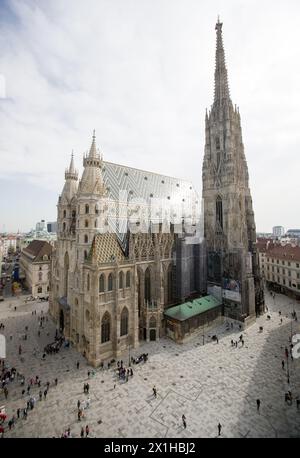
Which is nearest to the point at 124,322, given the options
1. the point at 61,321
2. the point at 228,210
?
the point at 61,321

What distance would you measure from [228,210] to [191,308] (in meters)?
24.0

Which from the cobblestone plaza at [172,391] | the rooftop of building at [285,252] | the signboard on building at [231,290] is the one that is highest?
the rooftop of building at [285,252]

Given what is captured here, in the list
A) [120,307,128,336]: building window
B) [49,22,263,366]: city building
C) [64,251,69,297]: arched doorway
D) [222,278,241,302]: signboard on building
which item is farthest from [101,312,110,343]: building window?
[222,278,241,302]: signboard on building

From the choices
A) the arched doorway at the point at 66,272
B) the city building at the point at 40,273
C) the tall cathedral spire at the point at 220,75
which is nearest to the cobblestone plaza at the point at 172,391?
the arched doorway at the point at 66,272

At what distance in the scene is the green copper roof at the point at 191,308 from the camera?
4162 cm

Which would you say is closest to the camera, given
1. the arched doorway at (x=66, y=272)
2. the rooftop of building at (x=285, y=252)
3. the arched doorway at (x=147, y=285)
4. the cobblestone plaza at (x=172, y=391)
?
the cobblestone plaza at (x=172, y=391)

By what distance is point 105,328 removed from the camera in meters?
36.6

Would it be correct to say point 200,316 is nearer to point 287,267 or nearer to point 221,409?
point 221,409

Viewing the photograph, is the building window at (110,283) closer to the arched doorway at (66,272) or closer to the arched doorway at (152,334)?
the arched doorway at (152,334)

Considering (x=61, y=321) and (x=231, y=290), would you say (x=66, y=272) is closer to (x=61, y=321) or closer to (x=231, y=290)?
(x=61, y=321)

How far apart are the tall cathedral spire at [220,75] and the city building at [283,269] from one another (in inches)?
1831

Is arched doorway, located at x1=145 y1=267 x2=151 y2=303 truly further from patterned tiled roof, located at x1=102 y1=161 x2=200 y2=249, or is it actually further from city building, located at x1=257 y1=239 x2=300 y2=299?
city building, located at x1=257 y1=239 x2=300 y2=299

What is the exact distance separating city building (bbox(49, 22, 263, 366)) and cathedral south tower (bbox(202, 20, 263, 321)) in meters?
0.24

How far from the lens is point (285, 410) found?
24.8 meters
